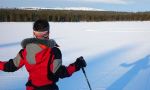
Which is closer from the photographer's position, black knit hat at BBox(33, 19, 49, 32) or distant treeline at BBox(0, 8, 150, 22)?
black knit hat at BBox(33, 19, 49, 32)

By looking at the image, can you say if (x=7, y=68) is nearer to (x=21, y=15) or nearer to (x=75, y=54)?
(x=75, y=54)

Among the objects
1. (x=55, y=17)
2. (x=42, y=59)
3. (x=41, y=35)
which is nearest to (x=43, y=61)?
(x=42, y=59)

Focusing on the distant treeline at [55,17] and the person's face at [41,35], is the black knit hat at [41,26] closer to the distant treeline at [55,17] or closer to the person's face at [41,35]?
the person's face at [41,35]

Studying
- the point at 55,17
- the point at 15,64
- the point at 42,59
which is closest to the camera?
the point at 42,59

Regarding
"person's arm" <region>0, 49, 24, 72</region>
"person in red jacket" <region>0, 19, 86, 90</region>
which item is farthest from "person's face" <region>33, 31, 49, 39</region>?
"person's arm" <region>0, 49, 24, 72</region>

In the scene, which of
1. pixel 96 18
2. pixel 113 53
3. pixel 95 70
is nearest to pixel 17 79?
pixel 95 70

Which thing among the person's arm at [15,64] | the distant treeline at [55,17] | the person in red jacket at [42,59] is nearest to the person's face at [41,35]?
the person in red jacket at [42,59]

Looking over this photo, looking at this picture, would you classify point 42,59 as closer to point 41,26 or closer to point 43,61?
point 43,61

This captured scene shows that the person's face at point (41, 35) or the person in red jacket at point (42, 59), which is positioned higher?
the person's face at point (41, 35)

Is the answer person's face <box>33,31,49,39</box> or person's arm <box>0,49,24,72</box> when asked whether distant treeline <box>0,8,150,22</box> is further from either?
person's face <box>33,31,49,39</box>

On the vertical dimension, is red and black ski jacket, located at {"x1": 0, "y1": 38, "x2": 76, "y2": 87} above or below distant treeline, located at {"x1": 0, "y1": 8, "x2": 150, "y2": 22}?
above

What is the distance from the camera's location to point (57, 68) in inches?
118

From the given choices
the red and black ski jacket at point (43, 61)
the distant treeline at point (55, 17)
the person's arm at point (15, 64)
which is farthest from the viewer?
the distant treeline at point (55, 17)

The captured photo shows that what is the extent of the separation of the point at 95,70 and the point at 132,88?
5.58 feet
